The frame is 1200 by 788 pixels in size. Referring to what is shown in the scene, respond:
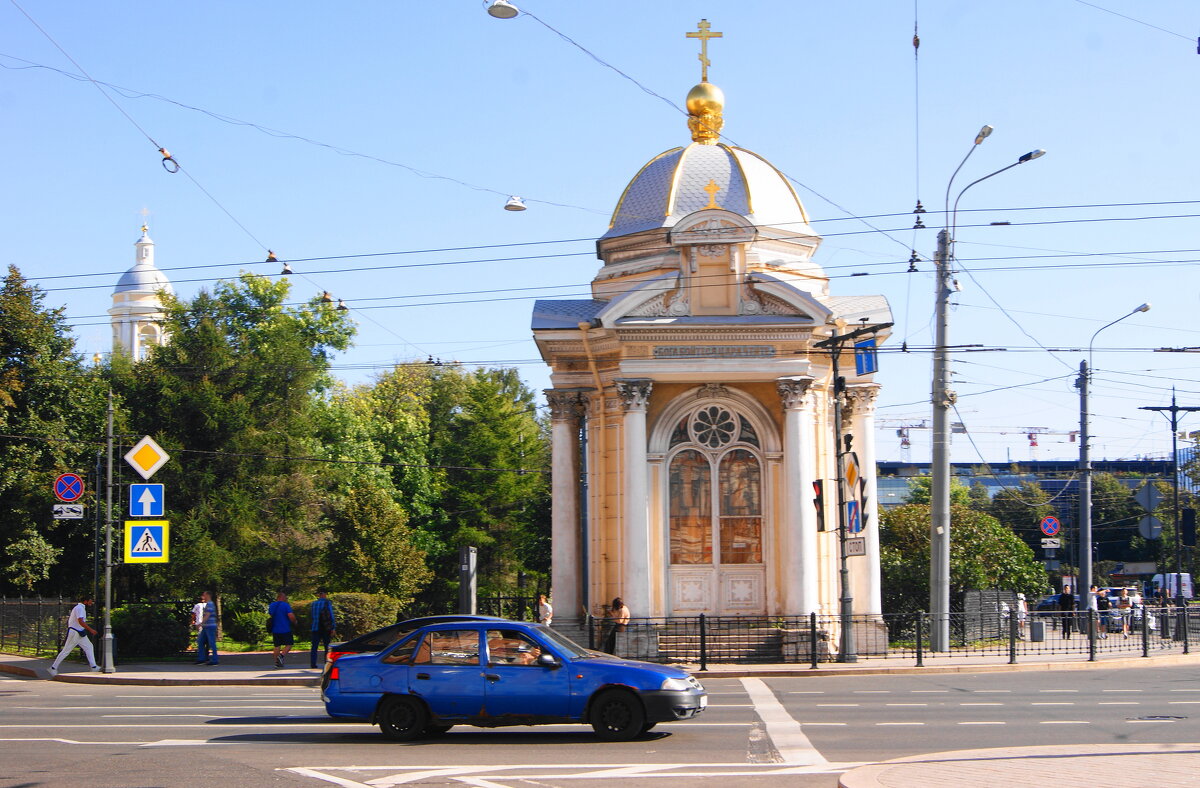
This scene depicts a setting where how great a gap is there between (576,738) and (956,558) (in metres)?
25.3

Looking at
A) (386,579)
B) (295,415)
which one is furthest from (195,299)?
(386,579)

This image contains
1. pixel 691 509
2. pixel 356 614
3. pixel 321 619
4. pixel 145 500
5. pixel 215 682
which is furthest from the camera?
pixel 356 614

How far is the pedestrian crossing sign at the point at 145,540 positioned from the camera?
98.7 feet

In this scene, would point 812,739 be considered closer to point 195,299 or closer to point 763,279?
point 763,279

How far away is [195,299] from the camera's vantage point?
181 ft

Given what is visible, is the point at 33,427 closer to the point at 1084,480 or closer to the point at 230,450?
the point at 230,450

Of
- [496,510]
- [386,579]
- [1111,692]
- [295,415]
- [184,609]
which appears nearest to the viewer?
[1111,692]

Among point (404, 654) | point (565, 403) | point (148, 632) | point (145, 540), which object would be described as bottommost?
point (148, 632)

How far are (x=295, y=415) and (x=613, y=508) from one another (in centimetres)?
2479

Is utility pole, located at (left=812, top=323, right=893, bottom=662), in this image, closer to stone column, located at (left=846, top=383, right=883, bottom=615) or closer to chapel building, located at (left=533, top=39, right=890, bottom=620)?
chapel building, located at (left=533, top=39, right=890, bottom=620)

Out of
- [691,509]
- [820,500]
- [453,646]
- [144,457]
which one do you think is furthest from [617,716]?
[144,457]

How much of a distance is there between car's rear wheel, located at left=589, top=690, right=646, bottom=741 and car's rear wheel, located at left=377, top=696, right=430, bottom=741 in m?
2.10

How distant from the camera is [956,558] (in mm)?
→ 39125

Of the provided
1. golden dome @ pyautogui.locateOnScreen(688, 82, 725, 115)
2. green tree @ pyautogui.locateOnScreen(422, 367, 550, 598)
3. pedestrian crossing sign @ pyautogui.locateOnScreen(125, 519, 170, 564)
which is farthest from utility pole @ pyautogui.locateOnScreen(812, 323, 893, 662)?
green tree @ pyautogui.locateOnScreen(422, 367, 550, 598)
